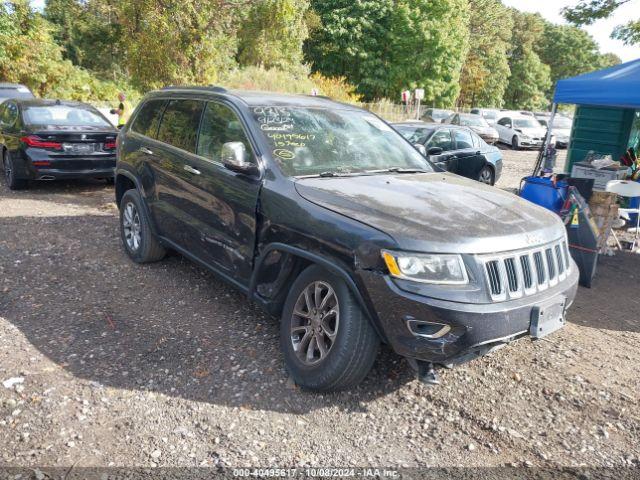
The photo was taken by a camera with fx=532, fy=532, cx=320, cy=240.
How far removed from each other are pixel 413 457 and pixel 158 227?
329 centimetres

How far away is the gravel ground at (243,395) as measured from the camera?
2.85 meters

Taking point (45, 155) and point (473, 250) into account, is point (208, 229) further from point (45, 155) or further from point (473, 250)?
point (45, 155)

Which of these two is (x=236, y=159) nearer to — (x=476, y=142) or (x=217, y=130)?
(x=217, y=130)

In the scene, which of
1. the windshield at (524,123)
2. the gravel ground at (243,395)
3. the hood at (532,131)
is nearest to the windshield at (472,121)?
the hood at (532,131)

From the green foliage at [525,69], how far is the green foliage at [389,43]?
2049cm

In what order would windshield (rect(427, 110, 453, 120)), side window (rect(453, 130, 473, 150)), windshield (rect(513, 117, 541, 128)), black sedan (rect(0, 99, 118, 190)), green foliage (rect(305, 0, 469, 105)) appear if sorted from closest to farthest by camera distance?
black sedan (rect(0, 99, 118, 190)) → side window (rect(453, 130, 473, 150)) → windshield (rect(427, 110, 453, 120)) → windshield (rect(513, 117, 541, 128)) → green foliage (rect(305, 0, 469, 105))

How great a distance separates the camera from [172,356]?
12.3ft

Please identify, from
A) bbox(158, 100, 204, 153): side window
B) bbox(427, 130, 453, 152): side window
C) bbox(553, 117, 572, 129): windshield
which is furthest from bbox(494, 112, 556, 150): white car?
bbox(158, 100, 204, 153): side window

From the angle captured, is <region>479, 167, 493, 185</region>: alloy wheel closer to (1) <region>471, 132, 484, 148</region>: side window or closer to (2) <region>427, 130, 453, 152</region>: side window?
(1) <region>471, 132, 484, 148</region>: side window

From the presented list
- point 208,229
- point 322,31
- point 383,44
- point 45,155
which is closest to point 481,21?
point 383,44

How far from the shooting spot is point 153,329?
412cm

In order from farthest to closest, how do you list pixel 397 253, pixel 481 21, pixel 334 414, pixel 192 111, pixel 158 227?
pixel 481 21 < pixel 158 227 < pixel 192 111 < pixel 334 414 < pixel 397 253

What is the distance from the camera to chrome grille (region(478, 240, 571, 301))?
2.88 meters

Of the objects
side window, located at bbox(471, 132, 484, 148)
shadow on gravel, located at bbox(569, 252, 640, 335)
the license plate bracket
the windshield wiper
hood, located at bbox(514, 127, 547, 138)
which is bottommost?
shadow on gravel, located at bbox(569, 252, 640, 335)
